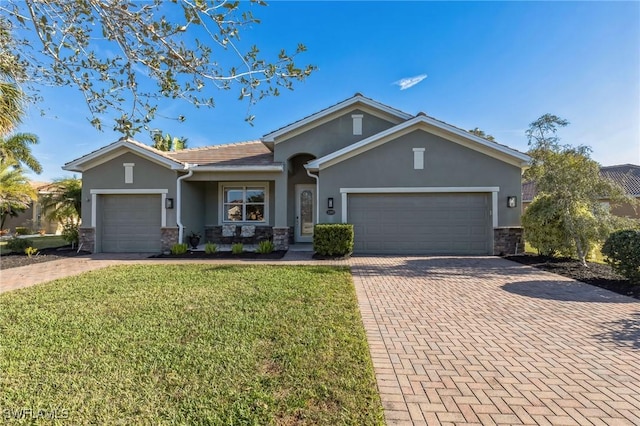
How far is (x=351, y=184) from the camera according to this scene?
476 inches

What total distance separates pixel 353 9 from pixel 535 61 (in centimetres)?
691

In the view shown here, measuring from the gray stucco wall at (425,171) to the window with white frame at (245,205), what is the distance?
4322mm

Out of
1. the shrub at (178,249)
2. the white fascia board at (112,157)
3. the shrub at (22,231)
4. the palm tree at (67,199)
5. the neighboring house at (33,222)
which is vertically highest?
the white fascia board at (112,157)

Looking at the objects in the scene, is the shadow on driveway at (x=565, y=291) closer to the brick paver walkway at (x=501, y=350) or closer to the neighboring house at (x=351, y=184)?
the brick paver walkway at (x=501, y=350)

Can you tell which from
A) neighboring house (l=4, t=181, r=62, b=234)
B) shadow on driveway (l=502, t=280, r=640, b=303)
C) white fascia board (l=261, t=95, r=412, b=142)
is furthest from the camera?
neighboring house (l=4, t=181, r=62, b=234)

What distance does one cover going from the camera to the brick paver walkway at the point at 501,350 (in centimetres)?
284

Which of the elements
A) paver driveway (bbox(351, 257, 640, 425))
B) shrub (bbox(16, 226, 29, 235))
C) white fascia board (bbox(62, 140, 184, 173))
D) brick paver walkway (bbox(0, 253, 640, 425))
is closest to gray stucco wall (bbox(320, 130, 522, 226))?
brick paver walkway (bbox(0, 253, 640, 425))

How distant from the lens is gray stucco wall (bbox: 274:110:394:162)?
13781mm

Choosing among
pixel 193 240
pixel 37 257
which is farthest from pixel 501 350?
pixel 37 257

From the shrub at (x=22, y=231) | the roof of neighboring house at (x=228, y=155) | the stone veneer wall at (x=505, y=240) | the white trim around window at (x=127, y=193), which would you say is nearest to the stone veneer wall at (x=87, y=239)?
the white trim around window at (x=127, y=193)

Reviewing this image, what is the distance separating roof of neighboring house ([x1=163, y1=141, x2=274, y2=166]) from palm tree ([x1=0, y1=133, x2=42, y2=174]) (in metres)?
9.17

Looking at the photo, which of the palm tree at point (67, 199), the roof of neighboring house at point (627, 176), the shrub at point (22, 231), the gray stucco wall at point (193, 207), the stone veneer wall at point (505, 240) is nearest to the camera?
the stone veneer wall at point (505, 240)

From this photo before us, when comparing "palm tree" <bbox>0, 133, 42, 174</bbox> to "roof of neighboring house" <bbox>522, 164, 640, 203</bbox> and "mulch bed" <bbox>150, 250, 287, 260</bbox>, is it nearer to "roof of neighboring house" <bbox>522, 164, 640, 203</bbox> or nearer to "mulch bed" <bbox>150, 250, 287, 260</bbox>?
"mulch bed" <bbox>150, 250, 287, 260</bbox>

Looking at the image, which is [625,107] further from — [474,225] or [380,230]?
[380,230]
